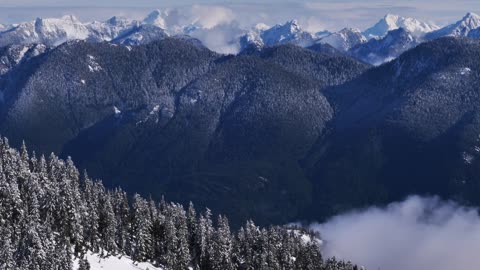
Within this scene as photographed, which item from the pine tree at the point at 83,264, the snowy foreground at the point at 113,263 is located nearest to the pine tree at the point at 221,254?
the snowy foreground at the point at 113,263

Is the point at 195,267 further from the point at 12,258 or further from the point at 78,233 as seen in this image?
the point at 12,258

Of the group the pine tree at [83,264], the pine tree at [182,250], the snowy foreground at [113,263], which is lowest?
the pine tree at [83,264]

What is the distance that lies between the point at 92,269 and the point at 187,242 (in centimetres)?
3295

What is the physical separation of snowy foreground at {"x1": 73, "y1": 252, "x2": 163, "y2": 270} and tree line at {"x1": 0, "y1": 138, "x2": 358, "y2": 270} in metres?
2.07

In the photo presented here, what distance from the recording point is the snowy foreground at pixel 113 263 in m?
152

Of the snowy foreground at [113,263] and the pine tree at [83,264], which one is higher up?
the snowy foreground at [113,263]

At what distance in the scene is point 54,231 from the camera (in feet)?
486

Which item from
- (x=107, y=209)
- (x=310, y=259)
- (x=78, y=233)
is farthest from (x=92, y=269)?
(x=310, y=259)

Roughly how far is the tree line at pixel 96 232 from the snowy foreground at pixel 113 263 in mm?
2072

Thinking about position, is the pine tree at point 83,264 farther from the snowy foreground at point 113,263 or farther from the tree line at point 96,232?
the snowy foreground at point 113,263

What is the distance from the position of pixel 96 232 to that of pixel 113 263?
7990 mm

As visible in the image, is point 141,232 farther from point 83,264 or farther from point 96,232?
point 83,264

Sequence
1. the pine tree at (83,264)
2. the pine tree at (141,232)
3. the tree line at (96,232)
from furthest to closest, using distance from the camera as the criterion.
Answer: the pine tree at (141,232) → the pine tree at (83,264) → the tree line at (96,232)

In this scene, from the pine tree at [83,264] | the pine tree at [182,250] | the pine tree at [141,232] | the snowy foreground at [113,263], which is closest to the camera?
the pine tree at [83,264]
